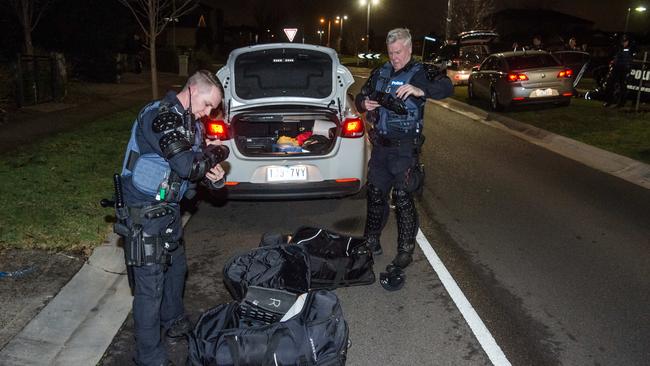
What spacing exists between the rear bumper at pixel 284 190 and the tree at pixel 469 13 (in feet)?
131

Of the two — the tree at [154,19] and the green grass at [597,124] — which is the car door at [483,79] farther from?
the tree at [154,19]

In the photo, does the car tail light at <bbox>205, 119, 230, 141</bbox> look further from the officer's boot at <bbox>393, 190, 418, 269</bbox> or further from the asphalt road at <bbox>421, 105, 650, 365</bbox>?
the asphalt road at <bbox>421, 105, 650, 365</bbox>

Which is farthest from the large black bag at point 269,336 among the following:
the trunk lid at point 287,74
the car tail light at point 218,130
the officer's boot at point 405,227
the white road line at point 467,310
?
the trunk lid at point 287,74

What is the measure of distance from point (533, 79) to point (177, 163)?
45.7 feet

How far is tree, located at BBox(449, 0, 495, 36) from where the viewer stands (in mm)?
43375

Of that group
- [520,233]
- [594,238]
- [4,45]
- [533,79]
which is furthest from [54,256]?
[4,45]

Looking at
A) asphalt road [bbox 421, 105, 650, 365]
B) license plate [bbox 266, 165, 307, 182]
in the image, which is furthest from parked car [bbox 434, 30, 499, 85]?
license plate [bbox 266, 165, 307, 182]

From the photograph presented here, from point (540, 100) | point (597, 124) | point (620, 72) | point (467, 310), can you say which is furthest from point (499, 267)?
point (620, 72)

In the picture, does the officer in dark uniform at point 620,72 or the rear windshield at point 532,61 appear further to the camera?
the rear windshield at point 532,61

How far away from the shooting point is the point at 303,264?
13.3 ft

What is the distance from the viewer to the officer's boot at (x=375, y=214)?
500 cm

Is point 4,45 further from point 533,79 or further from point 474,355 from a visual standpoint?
point 474,355

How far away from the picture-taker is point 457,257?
548 centimetres

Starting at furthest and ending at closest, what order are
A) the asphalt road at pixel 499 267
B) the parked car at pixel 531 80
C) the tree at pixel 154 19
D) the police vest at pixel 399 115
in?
the parked car at pixel 531 80 → the tree at pixel 154 19 → the police vest at pixel 399 115 → the asphalt road at pixel 499 267
